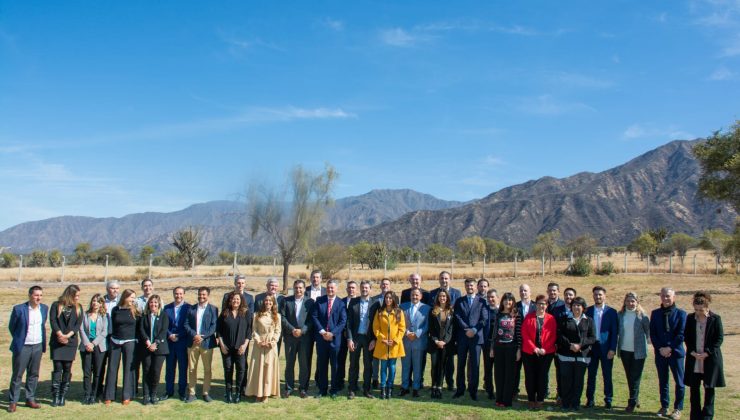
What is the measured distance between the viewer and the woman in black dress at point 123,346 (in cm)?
801

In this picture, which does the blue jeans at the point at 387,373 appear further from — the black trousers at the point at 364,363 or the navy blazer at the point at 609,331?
the navy blazer at the point at 609,331

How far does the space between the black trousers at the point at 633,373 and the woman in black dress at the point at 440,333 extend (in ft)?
8.42

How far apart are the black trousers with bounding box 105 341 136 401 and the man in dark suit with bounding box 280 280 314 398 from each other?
2283mm

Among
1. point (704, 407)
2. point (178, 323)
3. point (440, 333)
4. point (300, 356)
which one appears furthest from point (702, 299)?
point (178, 323)

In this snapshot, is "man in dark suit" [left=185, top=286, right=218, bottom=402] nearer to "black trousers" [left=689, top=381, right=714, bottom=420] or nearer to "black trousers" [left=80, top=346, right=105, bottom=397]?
"black trousers" [left=80, top=346, right=105, bottom=397]

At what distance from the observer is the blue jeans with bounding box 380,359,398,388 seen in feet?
27.7

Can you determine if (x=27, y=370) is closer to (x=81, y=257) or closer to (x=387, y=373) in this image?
(x=387, y=373)

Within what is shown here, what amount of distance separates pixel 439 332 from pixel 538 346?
154 cm

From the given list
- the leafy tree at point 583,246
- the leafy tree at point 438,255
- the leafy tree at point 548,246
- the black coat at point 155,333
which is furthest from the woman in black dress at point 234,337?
the leafy tree at point 438,255

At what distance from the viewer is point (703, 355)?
23.1 ft

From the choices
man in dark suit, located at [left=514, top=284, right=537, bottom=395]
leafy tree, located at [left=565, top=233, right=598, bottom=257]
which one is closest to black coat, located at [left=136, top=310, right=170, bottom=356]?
man in dark suit, located at [left=514, top=284, right=537, bottom=395]

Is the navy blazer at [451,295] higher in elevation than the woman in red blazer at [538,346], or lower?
higher

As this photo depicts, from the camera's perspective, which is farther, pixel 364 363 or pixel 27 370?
pixel 364 363

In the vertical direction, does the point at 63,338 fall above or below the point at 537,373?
above
